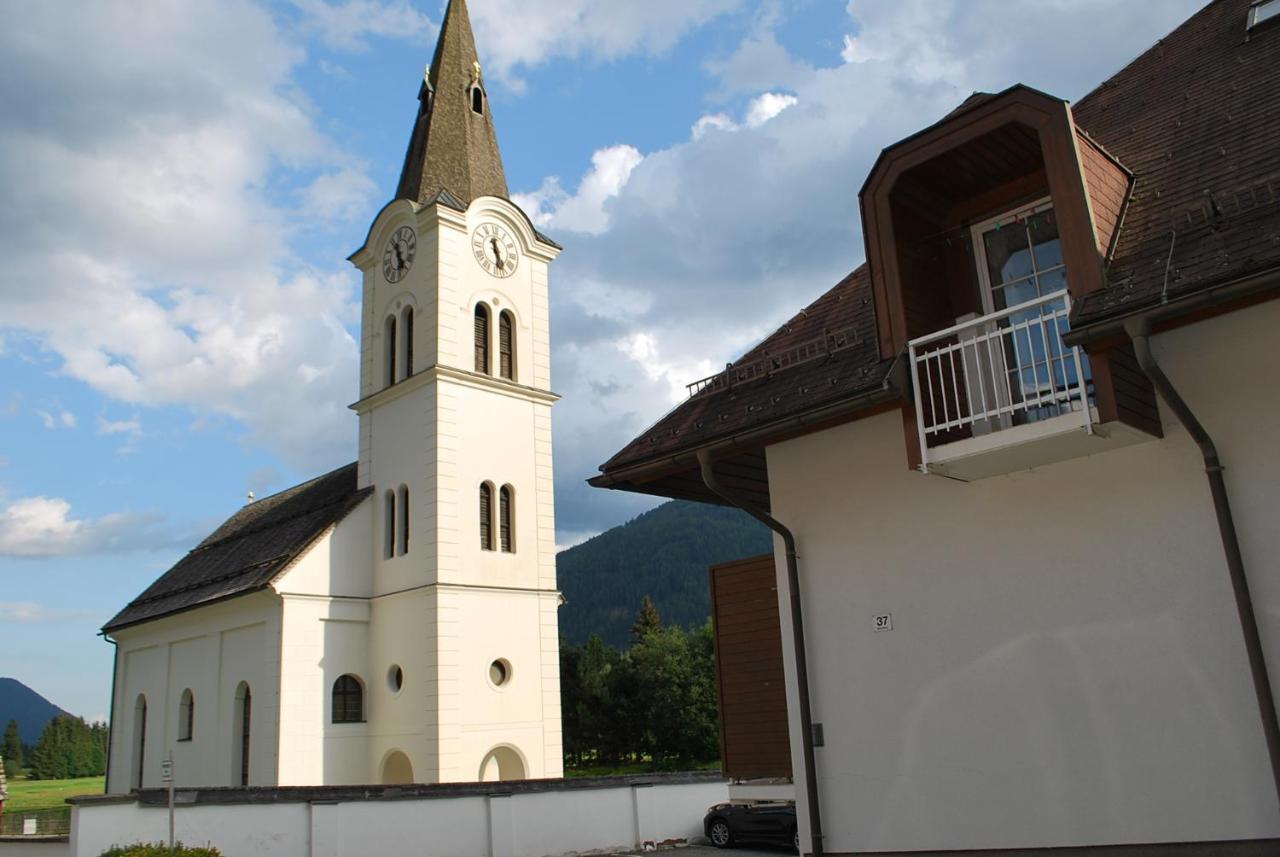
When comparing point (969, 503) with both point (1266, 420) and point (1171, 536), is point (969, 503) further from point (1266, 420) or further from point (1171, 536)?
point (1266, 420)

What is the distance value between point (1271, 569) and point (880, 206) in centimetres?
456

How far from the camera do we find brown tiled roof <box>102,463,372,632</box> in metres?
30.9

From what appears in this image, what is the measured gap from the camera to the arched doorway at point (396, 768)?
28.8m

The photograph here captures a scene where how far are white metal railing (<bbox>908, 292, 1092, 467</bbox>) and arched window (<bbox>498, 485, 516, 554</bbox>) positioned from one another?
22.3 meters

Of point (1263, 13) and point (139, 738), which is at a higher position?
point (1263, 13)

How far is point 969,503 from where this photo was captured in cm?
958

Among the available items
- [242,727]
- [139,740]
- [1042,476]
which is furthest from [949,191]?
[139,740]

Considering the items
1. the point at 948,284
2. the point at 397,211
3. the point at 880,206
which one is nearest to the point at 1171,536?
the point at 948,284

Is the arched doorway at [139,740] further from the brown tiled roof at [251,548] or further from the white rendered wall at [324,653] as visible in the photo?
the white rendered wall at [324,653]

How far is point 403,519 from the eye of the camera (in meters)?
30.6

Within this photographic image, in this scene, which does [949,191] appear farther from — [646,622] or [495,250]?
[646,622]

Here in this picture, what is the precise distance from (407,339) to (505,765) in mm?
12985

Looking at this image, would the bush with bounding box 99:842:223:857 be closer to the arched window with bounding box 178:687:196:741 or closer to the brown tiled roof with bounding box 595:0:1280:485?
the brown tiled roof with bounding box 595:0:1280:485

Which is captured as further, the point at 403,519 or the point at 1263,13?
the point at 403,519
